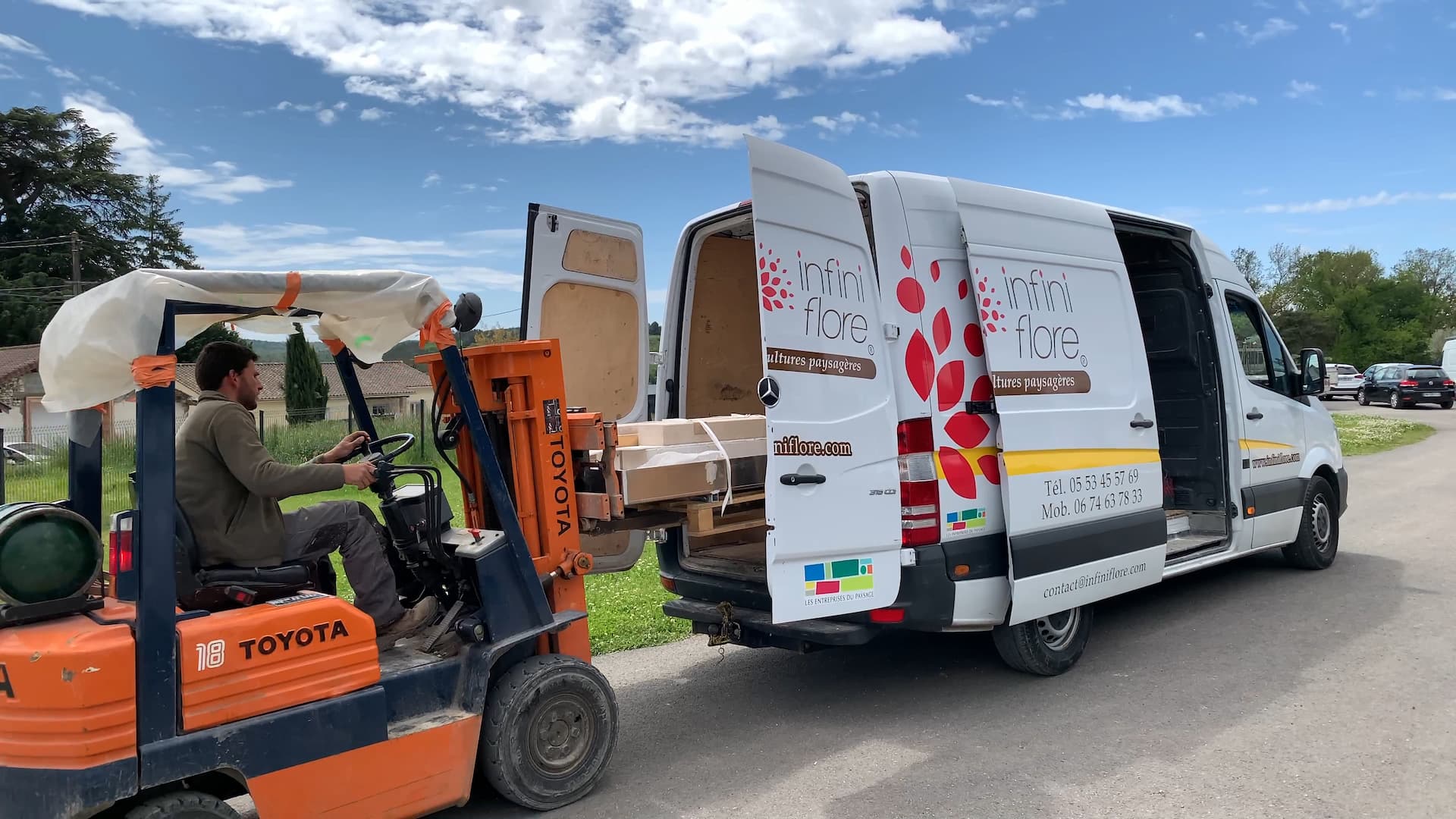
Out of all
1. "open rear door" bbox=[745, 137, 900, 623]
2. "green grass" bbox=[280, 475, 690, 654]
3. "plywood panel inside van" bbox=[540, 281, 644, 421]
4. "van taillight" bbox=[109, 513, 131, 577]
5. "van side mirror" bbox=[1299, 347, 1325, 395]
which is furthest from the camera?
"van side mirror" bbox=[1299, 347, 1325, 395]

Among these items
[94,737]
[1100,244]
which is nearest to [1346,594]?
[1100,244]

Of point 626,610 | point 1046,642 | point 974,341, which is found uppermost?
point 974,341

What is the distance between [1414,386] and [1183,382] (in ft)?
110

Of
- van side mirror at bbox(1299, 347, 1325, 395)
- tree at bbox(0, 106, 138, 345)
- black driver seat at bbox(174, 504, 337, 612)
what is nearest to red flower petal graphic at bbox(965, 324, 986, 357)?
black driver seat at bbox(174, 504, 337, 612)

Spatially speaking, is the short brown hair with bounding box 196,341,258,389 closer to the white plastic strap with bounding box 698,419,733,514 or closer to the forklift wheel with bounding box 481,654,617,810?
the forklift wheel with bounding box 481,654,617,810

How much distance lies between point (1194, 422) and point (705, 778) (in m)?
4.83

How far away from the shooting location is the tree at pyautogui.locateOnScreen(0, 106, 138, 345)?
41.1 m

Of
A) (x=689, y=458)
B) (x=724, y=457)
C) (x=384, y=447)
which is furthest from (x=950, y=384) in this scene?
(x=384, y=447)

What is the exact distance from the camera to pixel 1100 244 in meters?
5.82

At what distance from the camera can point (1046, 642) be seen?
212 inches

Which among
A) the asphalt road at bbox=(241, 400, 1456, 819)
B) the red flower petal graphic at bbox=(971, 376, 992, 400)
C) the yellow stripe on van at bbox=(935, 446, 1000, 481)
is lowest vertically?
the asphalt road at bbox=(241, 400, 1456, 819)

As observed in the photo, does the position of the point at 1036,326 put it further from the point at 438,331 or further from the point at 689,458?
the point at 438,331

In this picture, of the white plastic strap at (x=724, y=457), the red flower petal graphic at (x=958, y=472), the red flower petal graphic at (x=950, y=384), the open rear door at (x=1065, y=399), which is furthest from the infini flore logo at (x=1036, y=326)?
the white plastic strap at (x=724, y=457)

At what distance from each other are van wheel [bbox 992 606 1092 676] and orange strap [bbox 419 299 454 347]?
316 cm
